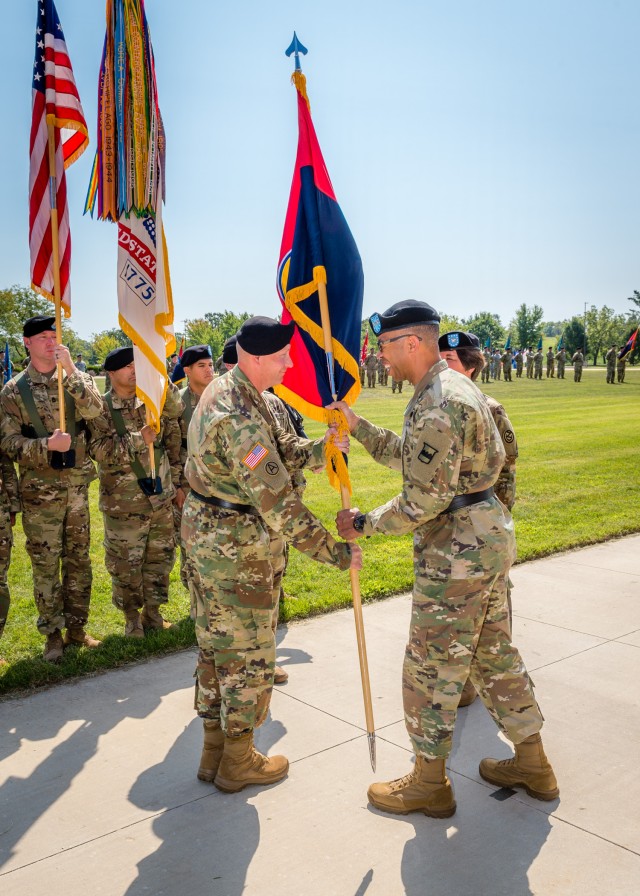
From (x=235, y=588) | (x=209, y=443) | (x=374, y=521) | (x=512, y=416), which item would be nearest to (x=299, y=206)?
(x=209, y=443)

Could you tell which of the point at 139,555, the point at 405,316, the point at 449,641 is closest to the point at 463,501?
the point at 449,641

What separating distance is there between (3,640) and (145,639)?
1184mm

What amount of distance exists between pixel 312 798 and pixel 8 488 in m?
3.33

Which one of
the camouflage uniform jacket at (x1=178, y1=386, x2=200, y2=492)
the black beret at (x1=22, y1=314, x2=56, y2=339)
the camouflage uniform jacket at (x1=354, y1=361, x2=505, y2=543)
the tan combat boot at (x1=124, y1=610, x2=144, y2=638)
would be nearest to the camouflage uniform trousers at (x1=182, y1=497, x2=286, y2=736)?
the camouflage uniform jacket at (x1=354, y1=361, x2=505, y2=543)

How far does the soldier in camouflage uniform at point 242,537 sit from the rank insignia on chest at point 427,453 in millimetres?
632

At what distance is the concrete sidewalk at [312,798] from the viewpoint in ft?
10.8

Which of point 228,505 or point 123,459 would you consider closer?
point 228,505

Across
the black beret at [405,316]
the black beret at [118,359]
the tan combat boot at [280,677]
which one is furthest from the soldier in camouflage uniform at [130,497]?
the black beret at [405,316]

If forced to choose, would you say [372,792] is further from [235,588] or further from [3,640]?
[3,640]

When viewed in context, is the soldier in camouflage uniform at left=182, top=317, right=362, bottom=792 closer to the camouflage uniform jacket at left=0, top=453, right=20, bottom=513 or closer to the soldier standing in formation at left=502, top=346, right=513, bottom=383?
the camouflage uniform jacket at left=0, top=453, right=20, bottom=513

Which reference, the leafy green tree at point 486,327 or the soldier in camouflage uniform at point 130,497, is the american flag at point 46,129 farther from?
the leafy green tree at point 486,327

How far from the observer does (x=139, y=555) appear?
20.6 feet

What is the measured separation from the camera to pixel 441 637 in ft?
11.9

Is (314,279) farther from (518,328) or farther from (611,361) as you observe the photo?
(518,328)
